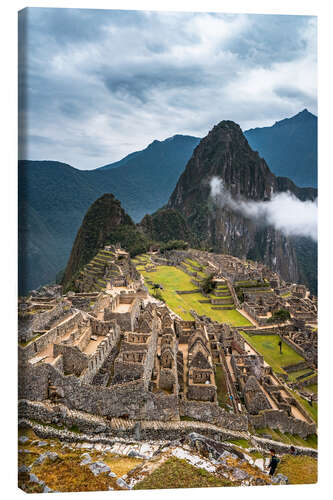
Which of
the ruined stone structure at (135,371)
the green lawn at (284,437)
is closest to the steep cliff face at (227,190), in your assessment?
the ruined stone structure at (135,371)

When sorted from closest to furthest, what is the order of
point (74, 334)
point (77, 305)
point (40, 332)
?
point (40, 332) < point (74, 334) < point (77, 305)

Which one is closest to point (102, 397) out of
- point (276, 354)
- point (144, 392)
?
point (144, 392)

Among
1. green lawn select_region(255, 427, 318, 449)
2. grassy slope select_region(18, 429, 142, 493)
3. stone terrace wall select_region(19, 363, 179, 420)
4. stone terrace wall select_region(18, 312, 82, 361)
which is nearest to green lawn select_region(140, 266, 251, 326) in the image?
green lawn select_region(255, 427, 318, 449)

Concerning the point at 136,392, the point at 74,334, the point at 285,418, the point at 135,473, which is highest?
the point at 74,334

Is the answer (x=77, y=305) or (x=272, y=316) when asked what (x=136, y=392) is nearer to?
(x=77, y=305)

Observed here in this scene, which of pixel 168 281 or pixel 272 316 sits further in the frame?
pixel 168 281

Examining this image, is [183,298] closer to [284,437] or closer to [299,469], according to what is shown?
[284,437]

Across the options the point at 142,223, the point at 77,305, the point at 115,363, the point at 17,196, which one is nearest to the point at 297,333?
the point at 77,305
